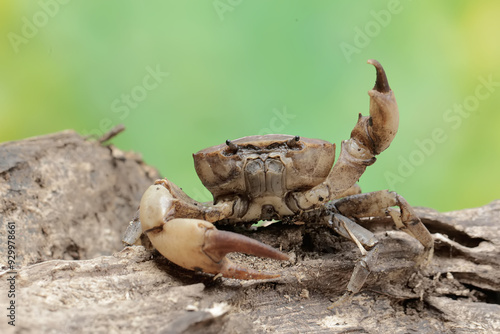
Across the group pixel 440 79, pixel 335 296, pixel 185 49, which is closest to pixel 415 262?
pixel 335 296

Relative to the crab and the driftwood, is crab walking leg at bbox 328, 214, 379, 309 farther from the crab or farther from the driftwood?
the driftwood

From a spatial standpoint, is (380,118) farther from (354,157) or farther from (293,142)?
(293,142)

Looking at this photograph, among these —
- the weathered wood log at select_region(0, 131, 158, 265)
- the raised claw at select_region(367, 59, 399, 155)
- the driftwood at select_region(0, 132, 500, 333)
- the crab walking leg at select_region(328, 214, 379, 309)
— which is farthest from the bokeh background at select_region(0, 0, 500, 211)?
the crab walking leg at select_region(328, 214, 379, 309)

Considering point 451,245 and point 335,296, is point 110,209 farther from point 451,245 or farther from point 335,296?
point 451,245

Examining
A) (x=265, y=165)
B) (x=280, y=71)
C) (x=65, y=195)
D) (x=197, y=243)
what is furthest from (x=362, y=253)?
(x=280, y=71)

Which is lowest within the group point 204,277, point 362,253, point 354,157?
point 362,253

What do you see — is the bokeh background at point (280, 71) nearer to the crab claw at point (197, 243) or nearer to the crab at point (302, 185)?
the crab at point (302, 185)

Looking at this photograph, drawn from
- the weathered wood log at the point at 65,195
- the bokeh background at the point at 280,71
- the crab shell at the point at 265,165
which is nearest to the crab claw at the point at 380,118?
the crab shell at the point at 265,165
